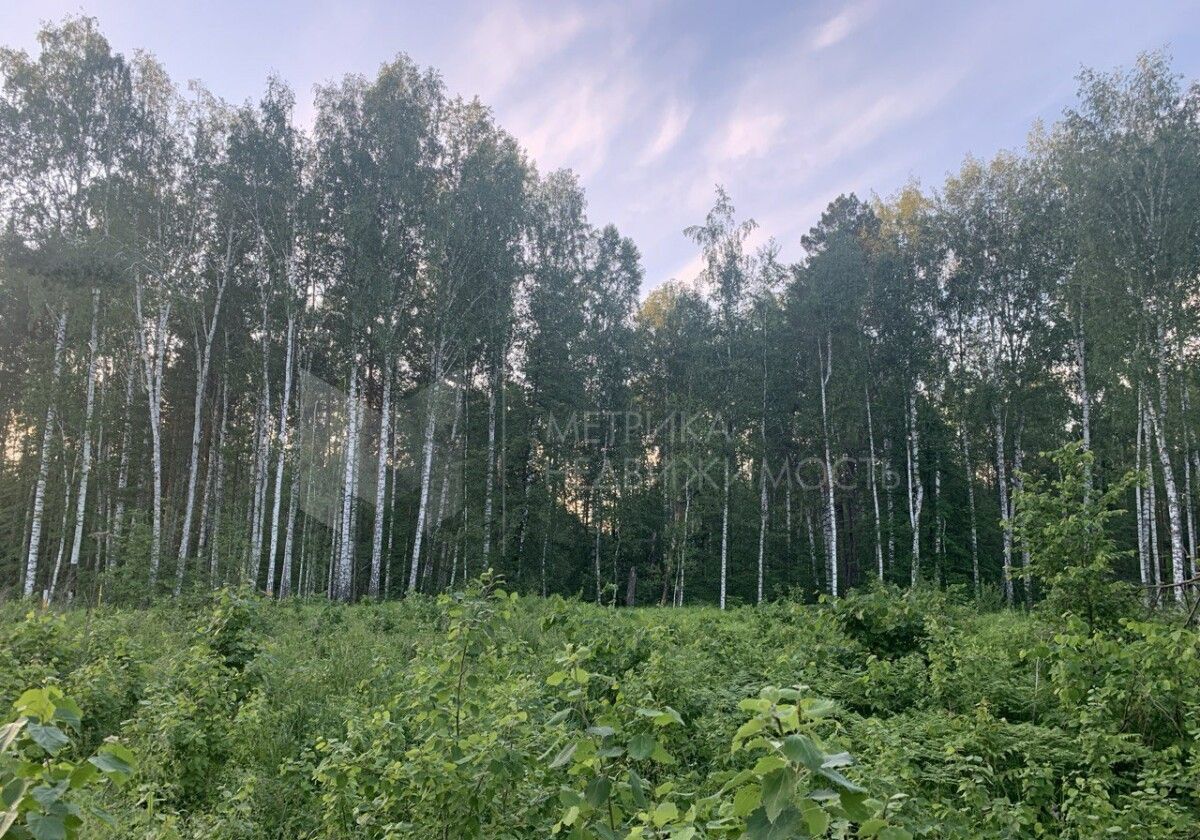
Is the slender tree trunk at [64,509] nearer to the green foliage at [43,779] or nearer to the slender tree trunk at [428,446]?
the slender tree trunk at [428,446]

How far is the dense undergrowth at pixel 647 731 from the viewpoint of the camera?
199 cm

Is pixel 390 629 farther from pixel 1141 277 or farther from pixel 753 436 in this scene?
pixel 1141 277

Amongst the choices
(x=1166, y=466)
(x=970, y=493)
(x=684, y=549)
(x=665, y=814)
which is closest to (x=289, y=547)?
(x=684, y=549)

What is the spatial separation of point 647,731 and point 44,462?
18.8 metres

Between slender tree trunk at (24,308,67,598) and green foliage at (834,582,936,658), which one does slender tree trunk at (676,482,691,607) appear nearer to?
green foliage at (834,582,936,658)

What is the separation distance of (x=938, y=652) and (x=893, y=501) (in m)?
20.6

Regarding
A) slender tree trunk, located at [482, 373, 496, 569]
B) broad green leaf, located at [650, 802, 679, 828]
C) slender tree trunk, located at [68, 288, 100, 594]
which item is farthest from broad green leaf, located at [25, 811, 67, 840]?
slender tree trunk, located at [482, 373, 496, 569]

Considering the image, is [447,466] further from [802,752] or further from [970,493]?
[802,752]

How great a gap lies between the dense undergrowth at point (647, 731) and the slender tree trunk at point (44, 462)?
11.3 metres

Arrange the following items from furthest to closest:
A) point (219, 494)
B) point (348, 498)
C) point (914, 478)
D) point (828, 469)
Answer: point (914, 478) → point (828, 469) → point (219, 494) → point (348, 498)

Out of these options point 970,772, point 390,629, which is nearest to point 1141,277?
point 970,772

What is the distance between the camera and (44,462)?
16.1 meters

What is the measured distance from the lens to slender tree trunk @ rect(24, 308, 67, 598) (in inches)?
600

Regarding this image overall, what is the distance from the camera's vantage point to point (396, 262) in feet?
65.6
